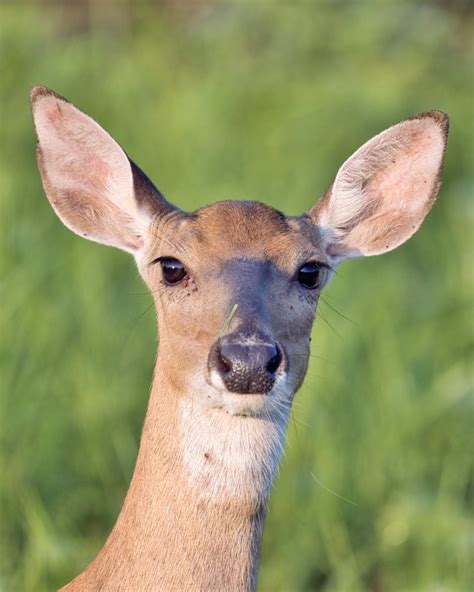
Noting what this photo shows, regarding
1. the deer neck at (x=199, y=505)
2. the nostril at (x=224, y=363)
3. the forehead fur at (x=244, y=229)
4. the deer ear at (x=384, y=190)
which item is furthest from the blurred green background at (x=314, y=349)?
the nostril at (x=224, y=363)

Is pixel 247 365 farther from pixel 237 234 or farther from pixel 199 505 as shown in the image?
pixel 237 234

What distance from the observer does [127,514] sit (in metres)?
3.65

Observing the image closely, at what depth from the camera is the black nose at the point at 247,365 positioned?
10.7 feet

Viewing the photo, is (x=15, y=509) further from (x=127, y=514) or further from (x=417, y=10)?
(x=417, y=10)

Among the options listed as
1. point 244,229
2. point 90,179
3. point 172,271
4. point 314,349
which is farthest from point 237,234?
point 314,349

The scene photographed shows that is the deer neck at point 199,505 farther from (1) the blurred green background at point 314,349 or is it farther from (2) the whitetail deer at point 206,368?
(1) the blurred green background at point 314,349

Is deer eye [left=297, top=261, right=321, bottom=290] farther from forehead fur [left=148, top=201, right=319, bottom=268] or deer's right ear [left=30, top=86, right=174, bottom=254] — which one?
deer's right ear [left=30, top=86, right=174, bottom=254]

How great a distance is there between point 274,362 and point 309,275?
606 mm

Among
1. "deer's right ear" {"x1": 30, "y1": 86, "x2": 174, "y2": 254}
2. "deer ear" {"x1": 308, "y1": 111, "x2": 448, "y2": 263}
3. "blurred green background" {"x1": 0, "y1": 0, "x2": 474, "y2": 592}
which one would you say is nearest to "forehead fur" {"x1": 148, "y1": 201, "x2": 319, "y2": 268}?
"deer's right ear" {"x1": 30, "y1": 86, "x2": 174, "y2": 254}

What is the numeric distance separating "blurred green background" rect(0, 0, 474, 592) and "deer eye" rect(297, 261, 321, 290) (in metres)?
1.60

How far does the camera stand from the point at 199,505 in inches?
139

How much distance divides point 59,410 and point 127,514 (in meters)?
2.21

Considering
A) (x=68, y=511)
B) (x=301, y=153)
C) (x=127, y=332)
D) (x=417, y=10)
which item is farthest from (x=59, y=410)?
(x=417, y=10)

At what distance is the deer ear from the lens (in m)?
4.18
